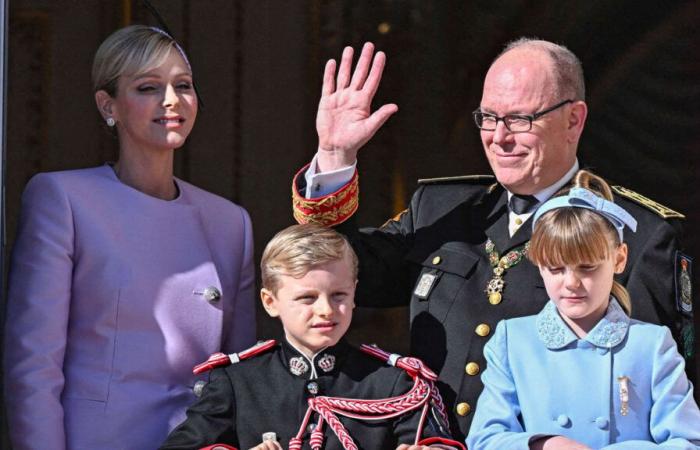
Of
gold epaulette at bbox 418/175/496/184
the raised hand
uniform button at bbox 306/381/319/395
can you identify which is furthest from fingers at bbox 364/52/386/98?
uniform button at bbox 306/381/319/395

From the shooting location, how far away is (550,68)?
146 inches

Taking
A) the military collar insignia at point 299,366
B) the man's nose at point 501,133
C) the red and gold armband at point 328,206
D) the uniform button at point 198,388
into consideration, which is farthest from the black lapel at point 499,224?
the uniform button at point 198,388

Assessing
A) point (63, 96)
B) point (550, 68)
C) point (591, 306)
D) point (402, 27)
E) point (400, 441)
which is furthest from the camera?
point (402, 27)

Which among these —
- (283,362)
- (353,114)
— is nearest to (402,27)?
(353,114)

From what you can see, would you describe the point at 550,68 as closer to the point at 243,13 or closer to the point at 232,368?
the point at 232,368

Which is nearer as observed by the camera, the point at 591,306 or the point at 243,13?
the point at 591,306

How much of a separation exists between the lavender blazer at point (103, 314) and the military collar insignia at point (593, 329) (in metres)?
0.97

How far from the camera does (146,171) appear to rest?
3871 millimetres

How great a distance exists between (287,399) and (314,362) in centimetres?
11

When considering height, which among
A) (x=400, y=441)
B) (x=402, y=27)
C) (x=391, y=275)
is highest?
(x=402, y=27)

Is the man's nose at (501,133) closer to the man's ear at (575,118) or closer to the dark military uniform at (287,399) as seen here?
the man's ear at (575,118)

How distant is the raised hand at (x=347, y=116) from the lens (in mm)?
3758

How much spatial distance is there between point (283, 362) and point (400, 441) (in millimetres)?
368

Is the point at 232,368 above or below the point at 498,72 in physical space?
below
